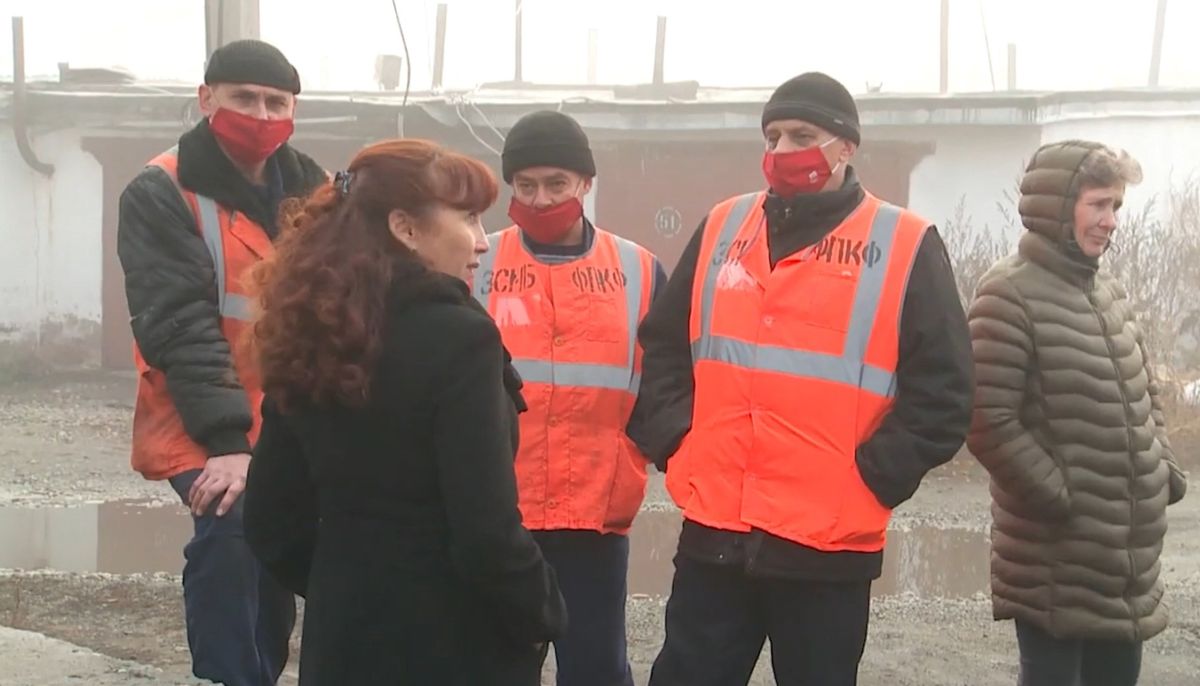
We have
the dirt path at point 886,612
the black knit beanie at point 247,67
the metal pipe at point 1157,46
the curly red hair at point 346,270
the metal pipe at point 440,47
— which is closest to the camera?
the curly red hair at point 346,270

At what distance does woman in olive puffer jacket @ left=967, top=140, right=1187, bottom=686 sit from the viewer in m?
4.07

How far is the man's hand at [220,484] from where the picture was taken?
393 cm

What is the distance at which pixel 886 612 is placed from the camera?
289 inches

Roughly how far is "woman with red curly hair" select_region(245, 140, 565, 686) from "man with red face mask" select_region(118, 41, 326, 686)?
3.81 feet

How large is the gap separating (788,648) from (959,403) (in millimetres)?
678

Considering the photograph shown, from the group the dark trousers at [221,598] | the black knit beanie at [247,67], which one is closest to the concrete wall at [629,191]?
the black knit beanie at [247,67]

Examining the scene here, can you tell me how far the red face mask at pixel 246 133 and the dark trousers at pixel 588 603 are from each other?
4.13 ft

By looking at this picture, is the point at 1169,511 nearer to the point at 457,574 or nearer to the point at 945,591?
the point at 945,591

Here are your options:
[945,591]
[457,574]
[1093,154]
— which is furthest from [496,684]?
[945,591]

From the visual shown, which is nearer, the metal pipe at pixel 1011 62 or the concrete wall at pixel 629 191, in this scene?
the concrete wall at pixel 629 191

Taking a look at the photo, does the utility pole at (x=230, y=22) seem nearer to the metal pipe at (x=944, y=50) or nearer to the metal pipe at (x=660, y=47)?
the metal pipe at (x=660, y=47)

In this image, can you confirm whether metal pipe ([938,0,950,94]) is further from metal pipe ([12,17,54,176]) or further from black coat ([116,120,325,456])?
black coat ([116,120,325,456])

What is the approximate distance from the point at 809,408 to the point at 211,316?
5.12 ft

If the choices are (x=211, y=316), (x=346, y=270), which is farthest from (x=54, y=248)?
(x=346, y=270)
